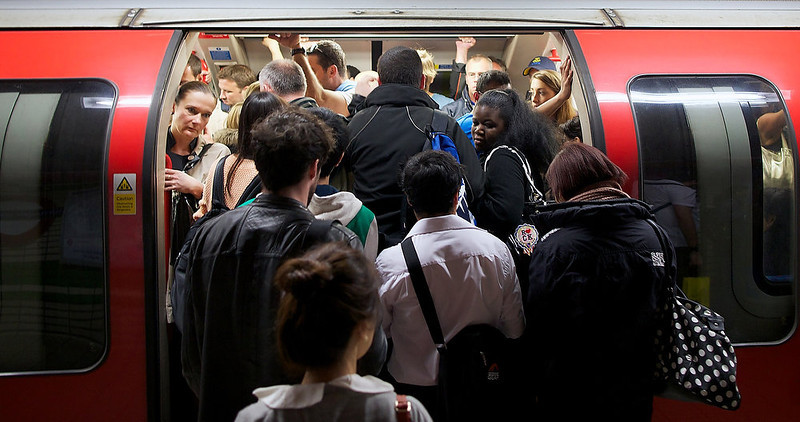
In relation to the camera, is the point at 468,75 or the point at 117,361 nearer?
the point at 117,361

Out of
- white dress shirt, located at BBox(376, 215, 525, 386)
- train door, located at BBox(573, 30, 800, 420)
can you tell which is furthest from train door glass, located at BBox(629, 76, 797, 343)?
white dress shirt, located at BBox(376, 215, 525, 386)

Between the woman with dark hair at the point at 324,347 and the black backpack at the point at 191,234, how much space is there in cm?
69

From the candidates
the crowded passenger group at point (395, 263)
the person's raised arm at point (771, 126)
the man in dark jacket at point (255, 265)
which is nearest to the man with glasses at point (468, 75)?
the crowded passenger group at point (395, 263)

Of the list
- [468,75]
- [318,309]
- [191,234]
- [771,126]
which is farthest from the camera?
[468,75]

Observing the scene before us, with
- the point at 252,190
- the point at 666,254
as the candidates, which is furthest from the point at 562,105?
the point at 252,190

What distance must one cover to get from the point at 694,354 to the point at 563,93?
1.64 meters

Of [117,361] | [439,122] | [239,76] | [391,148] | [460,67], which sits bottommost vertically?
[117,361]

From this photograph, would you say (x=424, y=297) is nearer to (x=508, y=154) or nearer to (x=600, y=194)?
(x=600, y=194)

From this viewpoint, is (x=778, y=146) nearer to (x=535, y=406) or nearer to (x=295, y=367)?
(x=535, y=406)

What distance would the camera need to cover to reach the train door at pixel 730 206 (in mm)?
2814

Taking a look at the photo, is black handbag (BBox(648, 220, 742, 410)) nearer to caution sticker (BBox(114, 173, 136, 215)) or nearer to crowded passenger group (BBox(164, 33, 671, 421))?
crowded passenger group (BBox(164, 33, 671, 421))

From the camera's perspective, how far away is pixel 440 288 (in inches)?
90.2

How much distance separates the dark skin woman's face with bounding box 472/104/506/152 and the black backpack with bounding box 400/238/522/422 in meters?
0.95

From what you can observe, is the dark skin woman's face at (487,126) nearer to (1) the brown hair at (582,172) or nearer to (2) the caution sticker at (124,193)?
(1) the brown hair at (582,172)
